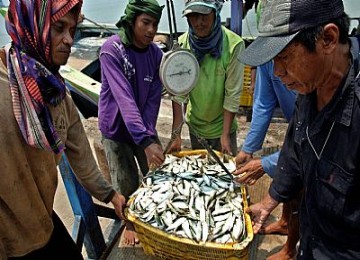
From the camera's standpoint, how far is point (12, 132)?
5.38 feet

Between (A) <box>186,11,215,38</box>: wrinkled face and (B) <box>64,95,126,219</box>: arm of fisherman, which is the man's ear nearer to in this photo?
(B) <box>64,95,126,219</box>: arm of fisherman

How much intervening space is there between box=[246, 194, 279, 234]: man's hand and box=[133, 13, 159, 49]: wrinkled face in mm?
1595

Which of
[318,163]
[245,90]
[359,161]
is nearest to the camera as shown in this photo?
[359,161]

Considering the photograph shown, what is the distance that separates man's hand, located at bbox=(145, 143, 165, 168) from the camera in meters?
2.95

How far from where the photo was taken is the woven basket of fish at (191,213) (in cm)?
229

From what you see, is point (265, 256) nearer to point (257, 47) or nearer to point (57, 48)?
point (257, 47)

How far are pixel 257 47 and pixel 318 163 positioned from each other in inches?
23.6

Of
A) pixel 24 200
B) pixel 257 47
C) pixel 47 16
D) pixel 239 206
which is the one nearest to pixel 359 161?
pixel 257 47

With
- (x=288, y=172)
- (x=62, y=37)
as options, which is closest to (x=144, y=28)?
(x=62, y=37)

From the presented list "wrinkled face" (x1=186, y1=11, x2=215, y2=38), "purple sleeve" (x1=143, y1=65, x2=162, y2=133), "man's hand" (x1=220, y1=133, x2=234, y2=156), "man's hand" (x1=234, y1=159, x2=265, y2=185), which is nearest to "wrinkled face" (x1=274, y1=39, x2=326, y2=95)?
"man's hand" (x1=234, y1=159, x2=265, y2=185)

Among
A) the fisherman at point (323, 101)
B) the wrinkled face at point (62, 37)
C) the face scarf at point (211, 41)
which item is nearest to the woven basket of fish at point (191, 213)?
the fisherman at point (323, 101)

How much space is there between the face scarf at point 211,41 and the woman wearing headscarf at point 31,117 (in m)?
1.49

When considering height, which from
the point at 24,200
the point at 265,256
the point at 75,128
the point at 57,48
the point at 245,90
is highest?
the point at 57,48

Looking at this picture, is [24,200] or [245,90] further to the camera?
[245,90]
